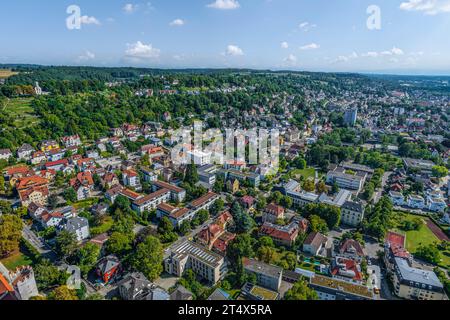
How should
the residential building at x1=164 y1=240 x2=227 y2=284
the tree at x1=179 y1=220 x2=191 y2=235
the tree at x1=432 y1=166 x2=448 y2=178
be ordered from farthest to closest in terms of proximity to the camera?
the tree at x1=432 y1=166 x2=448 y2=178
the tree at x1=179 y1=220 x2=191 y2=235
the residential building at x1=164 y1=240 x2=227 y2=284

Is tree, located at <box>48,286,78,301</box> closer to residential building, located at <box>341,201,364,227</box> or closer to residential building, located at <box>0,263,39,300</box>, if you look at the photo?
residential building, located at <box>0,263,39,300</box>

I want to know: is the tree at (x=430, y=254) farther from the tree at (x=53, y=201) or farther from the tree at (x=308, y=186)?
the tree at (x=53, y=201)

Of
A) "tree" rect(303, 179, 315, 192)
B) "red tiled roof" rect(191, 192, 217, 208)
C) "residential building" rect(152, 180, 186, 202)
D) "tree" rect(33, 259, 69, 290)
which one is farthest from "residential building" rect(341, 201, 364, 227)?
"tree" rect(33, 259, 69, 290)

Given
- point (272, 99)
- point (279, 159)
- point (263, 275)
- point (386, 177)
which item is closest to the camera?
point (263, 275)

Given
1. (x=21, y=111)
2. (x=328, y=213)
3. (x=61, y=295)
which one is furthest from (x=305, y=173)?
(x=21, y=111)

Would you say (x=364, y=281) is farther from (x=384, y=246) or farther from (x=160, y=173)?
(x=160, y=173)

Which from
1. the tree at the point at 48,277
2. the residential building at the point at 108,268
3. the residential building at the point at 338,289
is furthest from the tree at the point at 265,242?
the tree at the point at 48,277
